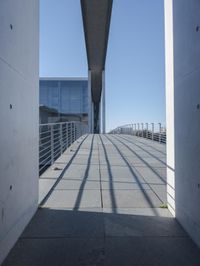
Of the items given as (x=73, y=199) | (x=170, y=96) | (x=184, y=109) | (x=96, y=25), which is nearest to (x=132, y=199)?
(x=73, y=199)

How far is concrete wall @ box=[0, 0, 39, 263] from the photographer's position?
2197 millimetres

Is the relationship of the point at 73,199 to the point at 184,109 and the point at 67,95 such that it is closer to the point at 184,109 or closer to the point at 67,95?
the point at 184,109

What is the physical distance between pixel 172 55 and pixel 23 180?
2085 millimetres

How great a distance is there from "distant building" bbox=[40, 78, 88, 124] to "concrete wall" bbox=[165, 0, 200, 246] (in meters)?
34.3

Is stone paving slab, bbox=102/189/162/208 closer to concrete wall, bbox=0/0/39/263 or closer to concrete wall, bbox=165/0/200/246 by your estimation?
concrete wall, bbox=165/0/200/246

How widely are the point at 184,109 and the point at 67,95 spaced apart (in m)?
36.1

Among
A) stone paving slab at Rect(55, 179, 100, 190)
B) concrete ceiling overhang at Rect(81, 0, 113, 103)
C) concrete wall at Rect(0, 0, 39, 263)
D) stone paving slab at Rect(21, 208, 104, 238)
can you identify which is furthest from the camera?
concrete ceiling overhang at Rect(81, 0, 113, 103)

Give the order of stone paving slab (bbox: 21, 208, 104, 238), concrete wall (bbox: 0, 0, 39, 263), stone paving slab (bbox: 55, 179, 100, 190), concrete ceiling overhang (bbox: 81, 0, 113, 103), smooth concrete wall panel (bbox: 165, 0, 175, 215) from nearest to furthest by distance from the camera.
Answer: concrete wall (bbox: 0, 0, 39, 263)
stone paving slab (bbox: 21, 208, 104, 238)
smooth concrete wall panel (bbox: 165, 0, 175, 215)
stone paving slab (bbox: 55, 179, 100, 190)
concrete ceiling overhang (bbox: 81, 0, 113, 103)

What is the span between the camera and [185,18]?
2.68 metres

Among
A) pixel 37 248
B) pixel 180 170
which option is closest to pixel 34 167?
pixel 37 248

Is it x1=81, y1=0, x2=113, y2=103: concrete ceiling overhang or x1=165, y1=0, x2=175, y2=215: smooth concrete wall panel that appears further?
x1=81, y1=0, x2=113, y2=103: concrete ceiling overhang

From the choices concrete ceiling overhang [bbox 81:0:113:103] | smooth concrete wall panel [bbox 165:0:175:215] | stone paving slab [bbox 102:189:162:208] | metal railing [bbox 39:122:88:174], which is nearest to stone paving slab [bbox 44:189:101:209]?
stone paving slab [bbox 102:189:162:208]

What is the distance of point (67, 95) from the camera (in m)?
38.2

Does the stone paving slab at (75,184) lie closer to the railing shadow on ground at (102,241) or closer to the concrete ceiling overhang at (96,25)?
the railing shadow on ground at (102,241)
